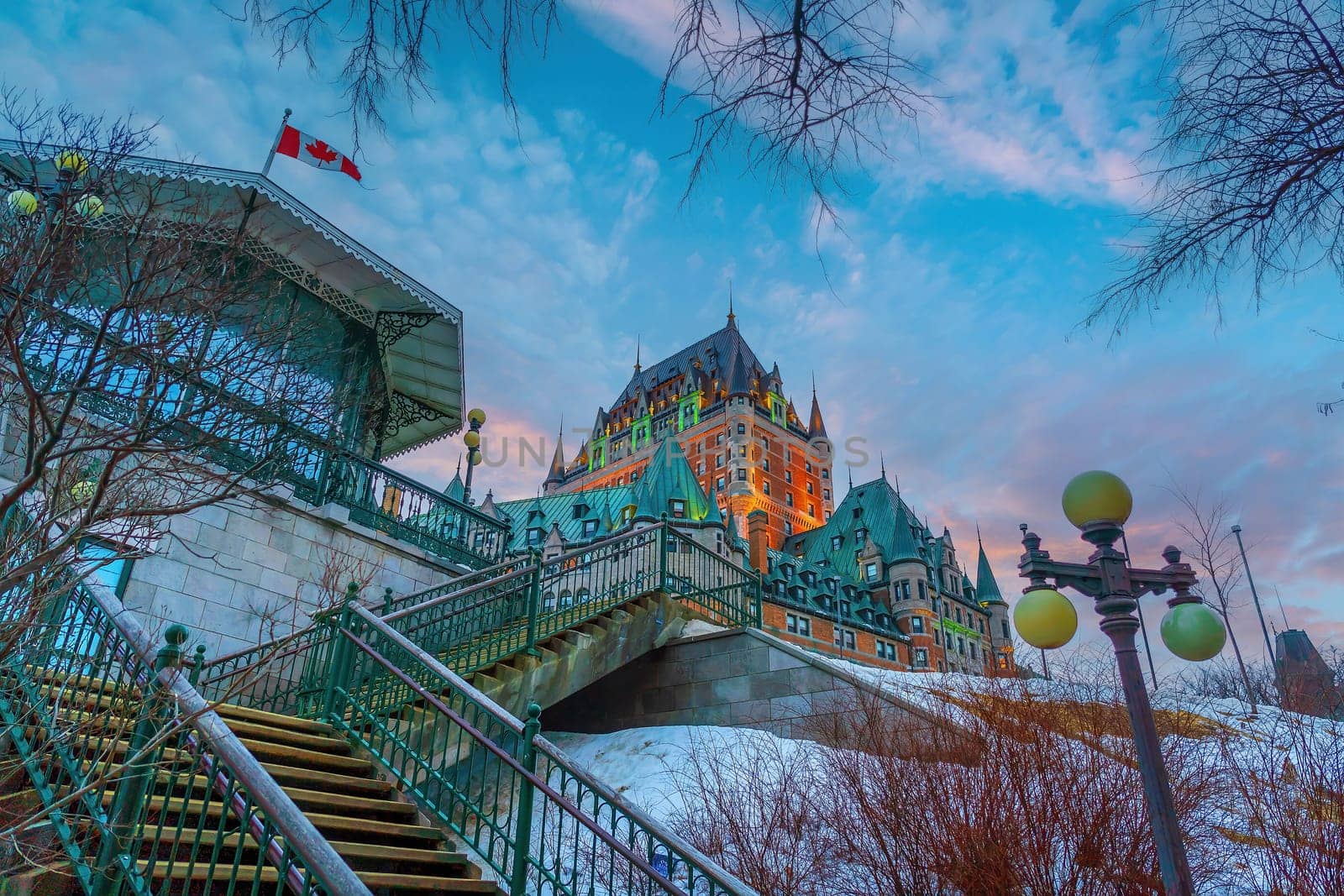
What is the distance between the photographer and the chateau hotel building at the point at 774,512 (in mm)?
51281

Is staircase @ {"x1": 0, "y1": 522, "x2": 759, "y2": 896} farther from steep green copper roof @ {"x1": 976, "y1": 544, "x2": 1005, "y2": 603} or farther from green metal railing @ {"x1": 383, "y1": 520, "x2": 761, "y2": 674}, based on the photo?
steep green copper roof @ {"x1": 976, "y1": 544, "x2": 1005, "y2": 603}

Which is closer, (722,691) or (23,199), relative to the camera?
(23,199)

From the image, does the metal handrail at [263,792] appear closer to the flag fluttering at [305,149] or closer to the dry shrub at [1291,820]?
the dry shrub at [1291,820]

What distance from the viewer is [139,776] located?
3.89 m

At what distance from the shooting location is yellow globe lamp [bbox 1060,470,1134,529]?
494 cm

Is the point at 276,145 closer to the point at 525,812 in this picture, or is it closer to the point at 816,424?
the point at 525,812

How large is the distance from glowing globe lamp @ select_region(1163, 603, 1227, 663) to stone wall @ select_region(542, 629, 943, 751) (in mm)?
3712

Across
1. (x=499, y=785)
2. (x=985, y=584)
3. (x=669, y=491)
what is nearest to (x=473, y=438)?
(x=499, y=785)

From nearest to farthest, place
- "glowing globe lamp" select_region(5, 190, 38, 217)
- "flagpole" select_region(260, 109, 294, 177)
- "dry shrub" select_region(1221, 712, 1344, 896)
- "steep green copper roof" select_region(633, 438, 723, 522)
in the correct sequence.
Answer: "dry shrub" select_region(1221, 712, 1344, 896) → "glowing globe lamp" select_region(5, 190, 38, 217) → "flagpole" select_region(260, 109, 294, 177) → "steep green copper roof" select_region(633, 438, 723, 522)

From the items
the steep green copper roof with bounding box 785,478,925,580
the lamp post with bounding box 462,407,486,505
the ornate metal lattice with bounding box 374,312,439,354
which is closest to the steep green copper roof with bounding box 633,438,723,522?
the steep green copper roof with bounding box 785,478,925,580

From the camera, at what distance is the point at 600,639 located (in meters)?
10.7

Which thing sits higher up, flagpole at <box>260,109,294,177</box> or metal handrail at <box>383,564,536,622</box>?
flagpole at <box>260,109,294,177</box>

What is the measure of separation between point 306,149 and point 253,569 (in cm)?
752

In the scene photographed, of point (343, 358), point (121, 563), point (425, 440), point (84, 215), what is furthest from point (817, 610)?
point (84, 215)
